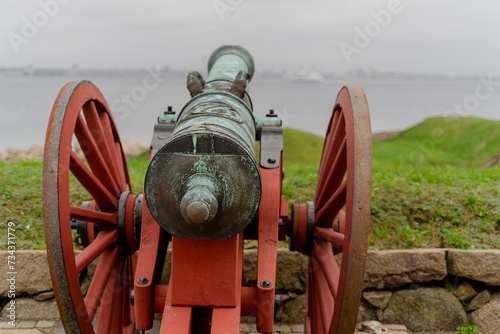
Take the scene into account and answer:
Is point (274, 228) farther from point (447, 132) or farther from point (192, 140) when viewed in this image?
point (447, 132)

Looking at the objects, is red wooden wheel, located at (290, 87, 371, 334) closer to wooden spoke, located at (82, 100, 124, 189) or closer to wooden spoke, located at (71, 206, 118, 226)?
wooden spoke, located at (71, 206, 118, 226)

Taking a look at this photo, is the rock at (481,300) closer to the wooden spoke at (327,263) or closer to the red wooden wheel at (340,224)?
the red wooden wheel at (340,224)

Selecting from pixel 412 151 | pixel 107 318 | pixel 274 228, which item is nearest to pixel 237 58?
pixel 274 228

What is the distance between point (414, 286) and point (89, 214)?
2.60 metres

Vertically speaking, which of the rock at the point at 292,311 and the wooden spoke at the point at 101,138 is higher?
the wooden spoke at the point at 101,138

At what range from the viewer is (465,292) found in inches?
148

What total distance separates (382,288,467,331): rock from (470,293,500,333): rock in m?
0.09

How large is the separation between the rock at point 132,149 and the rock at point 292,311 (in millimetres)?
5504

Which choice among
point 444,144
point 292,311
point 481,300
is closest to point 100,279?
point 292,311

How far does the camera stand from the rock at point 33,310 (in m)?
3.71

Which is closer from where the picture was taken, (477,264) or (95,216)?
(95,216)

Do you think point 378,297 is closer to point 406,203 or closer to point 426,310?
point 426,310

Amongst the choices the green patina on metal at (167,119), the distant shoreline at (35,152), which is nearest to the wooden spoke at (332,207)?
the green patina on metal at (167,119)

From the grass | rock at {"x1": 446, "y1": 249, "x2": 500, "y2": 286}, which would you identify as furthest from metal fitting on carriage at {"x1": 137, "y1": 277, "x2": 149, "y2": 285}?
the grass
